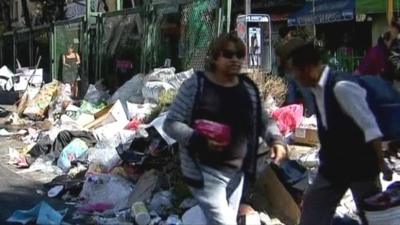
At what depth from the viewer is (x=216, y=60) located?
3.96m

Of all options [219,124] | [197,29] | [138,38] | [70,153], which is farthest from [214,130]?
[138,38]

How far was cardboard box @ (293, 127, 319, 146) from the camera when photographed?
771cm

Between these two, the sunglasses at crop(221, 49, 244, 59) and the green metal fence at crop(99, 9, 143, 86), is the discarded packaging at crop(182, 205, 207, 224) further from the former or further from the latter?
the green metal fence at crop(99, 9, 143, 86)

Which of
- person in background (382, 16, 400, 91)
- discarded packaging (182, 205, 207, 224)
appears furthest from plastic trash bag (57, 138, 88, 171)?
person in background (382, 16, 400, 91)

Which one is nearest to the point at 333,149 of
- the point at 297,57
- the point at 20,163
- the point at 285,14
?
the point at 297,57

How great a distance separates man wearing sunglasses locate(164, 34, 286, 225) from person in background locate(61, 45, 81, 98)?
1198 cm

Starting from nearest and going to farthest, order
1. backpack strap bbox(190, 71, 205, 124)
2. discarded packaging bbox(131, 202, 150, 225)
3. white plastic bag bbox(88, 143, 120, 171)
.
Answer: backpack strap bbox(190, 71, 205, 124)
discarded packaging bbox(131, 202, 150, 225)
white plastic bag bbox(88, 143, 120, 171)

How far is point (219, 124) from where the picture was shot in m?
3.84

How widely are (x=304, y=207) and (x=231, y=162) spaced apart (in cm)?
59

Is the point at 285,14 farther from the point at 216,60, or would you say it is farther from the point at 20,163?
the point at 216,60

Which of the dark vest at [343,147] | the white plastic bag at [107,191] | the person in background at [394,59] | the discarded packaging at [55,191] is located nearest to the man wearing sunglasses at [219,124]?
the dark vest at [343,147]

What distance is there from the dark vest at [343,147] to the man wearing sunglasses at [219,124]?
271 mm

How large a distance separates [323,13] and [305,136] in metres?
8.97

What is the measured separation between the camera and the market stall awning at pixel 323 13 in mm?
15367
